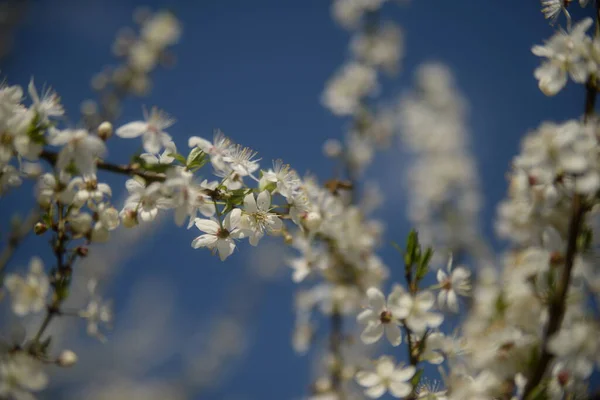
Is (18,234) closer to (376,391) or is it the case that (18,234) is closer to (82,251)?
(82,251)

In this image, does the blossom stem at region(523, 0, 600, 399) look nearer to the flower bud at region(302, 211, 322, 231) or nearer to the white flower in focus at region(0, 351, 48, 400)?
the flower bud at region(302, 211, 322, 231)

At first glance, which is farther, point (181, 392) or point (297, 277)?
point (181, 392)

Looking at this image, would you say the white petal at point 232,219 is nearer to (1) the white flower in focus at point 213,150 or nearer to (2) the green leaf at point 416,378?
(1) the white flower in focus at point 213,150

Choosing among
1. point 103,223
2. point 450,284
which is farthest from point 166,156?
point 450,284

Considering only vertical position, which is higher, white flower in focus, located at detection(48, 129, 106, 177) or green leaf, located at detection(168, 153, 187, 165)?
green leaf, located at detection(168, 153, 187, 165)

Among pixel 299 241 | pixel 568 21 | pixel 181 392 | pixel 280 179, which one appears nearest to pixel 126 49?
pixel 299 241

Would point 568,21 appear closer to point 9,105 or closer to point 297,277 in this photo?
point 297,277

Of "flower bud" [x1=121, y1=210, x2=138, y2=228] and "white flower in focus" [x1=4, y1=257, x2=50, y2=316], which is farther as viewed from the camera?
"white flower in focus" [x1=4, y1=257, x2=50, y2=316]

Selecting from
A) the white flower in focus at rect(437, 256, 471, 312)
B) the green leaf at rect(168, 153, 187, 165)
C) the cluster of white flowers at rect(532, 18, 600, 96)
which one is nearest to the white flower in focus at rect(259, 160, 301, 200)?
the green leaf at rect(168, 153, 187, 165)
